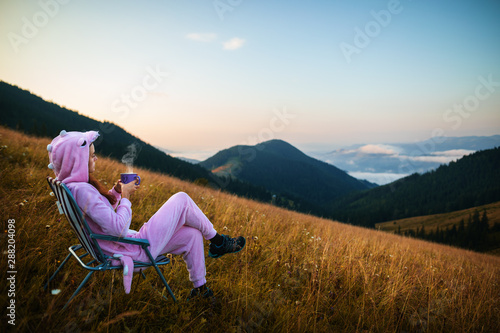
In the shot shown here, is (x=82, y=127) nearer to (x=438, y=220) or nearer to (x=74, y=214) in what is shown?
(x=74, y=214)

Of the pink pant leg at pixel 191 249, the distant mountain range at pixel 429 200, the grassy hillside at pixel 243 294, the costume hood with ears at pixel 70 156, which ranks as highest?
the distant mountain range at pixel 429 200

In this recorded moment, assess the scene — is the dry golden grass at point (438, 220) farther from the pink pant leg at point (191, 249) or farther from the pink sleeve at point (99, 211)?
the pink sleeve at point (99, 211)

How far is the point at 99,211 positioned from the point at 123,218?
8.1 inches

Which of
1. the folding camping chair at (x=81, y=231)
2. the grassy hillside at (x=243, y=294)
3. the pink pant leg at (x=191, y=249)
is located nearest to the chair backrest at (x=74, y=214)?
the folding camping chair at (x=81, y=231)

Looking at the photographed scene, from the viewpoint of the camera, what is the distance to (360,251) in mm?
5254

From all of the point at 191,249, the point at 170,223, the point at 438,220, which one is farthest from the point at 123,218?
the point at 438,220

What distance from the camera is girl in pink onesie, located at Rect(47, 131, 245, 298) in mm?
2145

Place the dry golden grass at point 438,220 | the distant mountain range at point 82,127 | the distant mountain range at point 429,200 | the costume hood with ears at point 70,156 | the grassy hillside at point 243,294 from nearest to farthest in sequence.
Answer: the costume hood with ears at point 70,156
the grassy hillside at point 243,294
the distant mountain range at point 82,127
the dry golden grass at point 438,220
the distant mountain range at point 429,200

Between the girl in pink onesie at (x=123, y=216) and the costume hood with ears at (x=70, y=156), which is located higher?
the costume hood with ears at (x=70, y=156)

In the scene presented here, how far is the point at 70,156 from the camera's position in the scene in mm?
2143

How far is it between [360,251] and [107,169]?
6938mm

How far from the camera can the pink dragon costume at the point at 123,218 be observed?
2141 millimetres

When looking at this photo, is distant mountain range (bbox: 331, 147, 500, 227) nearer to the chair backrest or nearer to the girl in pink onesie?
the girl in pink onesie

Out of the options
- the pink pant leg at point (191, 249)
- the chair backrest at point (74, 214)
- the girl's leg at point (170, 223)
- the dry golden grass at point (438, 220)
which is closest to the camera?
the chair backrest at point (74, 214)
